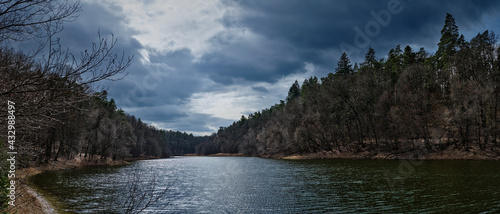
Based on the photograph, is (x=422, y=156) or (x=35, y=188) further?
(x=422, y=156)

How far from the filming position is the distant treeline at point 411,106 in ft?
164

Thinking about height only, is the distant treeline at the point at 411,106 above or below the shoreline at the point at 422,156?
above

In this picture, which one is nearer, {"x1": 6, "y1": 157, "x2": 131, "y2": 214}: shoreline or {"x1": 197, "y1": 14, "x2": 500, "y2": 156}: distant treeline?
{"x1": 6, "y1": 157, "x2": 131, "y2": 214}: shoreline

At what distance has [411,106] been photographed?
2331 inches

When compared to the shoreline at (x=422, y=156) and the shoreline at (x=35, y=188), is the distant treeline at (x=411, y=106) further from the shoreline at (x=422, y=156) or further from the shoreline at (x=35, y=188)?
the shoreline at (x=35, y=188)

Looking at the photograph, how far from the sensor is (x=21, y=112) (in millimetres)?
5027

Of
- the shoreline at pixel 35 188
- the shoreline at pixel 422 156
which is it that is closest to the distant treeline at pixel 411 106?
the shoreline at pixel 422 156

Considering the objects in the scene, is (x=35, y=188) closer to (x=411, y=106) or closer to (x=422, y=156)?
(x=422, y=156)

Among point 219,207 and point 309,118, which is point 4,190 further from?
point 309,118

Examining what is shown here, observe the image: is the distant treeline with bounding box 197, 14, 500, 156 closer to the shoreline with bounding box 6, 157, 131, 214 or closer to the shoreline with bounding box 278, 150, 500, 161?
the shoreline with bounding box 278, 150, 500, 161

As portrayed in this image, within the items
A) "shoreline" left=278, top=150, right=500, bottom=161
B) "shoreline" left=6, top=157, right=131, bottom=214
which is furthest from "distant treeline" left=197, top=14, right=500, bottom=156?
"shoreline" left=6, top=157, right=131, bottom=214

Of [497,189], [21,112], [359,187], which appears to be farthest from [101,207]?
[497,189]

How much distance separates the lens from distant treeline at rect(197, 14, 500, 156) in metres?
50.1

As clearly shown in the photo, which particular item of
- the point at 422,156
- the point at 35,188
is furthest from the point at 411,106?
the point at 35,188
